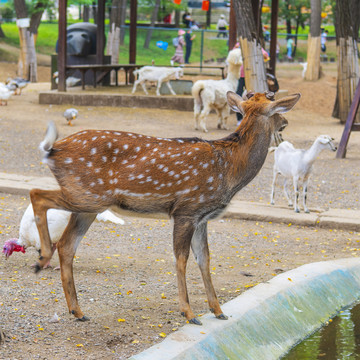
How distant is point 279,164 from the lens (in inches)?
349

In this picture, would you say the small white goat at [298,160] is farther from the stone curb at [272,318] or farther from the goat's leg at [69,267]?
the goat's leg at [69,267]

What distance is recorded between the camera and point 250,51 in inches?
555

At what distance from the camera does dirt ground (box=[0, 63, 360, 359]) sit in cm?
462

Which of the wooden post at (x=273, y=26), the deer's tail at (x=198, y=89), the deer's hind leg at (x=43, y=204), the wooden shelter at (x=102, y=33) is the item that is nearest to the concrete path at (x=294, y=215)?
the deer's hind leg at (x=43, y=204)

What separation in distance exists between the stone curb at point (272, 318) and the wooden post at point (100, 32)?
16871mm

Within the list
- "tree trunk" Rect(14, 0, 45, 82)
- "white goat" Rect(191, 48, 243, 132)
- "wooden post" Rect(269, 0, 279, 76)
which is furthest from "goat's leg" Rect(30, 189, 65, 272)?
"tree trunk" Rect(14, 0, 45, 82)

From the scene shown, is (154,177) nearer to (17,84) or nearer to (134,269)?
(134,269)

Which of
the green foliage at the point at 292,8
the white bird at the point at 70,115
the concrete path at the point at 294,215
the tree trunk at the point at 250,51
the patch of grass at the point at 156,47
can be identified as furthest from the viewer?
the green foliage at the point at 292,8

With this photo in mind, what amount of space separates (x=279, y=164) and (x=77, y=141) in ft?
14.7

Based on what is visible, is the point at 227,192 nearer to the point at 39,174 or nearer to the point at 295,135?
the point at 39,174

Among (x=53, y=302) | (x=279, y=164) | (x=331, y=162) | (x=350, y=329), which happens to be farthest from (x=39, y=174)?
(x=350, y=329)

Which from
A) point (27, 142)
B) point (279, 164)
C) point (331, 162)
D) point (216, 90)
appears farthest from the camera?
point (216, 90)

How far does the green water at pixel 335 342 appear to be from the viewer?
4.91 metres

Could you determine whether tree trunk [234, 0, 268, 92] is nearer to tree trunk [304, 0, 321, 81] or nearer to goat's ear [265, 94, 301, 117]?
goat's ear [265, 94, 301, 117]
